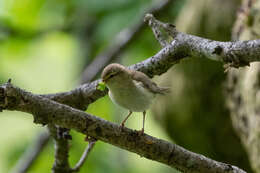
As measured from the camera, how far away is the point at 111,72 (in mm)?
3219

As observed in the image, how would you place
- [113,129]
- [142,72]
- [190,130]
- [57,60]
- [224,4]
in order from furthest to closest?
[57,60] → [190,130] → [224,4] → [142,72] → [113,129]

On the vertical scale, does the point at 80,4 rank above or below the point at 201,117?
above

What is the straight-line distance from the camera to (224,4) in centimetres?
513

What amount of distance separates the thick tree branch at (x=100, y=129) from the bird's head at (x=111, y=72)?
2.22 feet

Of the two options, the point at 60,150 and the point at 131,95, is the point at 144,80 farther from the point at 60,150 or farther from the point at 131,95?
the point at 60,150

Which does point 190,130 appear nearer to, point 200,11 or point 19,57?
point 200,11

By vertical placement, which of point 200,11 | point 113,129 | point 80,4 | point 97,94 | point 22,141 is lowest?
point 113,129

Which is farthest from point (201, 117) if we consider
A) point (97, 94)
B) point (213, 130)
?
point (97, 94)

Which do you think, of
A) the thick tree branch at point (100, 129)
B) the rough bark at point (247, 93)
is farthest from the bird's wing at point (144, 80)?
the rough bark at point (247, 93)

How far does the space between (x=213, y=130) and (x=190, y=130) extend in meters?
0.34

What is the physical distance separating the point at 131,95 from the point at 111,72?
27cm

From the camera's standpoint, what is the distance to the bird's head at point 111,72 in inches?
124

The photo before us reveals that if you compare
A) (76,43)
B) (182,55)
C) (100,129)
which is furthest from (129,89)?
(76,43)

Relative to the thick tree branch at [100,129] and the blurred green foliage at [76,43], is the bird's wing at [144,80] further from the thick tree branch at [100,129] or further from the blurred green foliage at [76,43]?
the blurred green foliage at [76,43]
